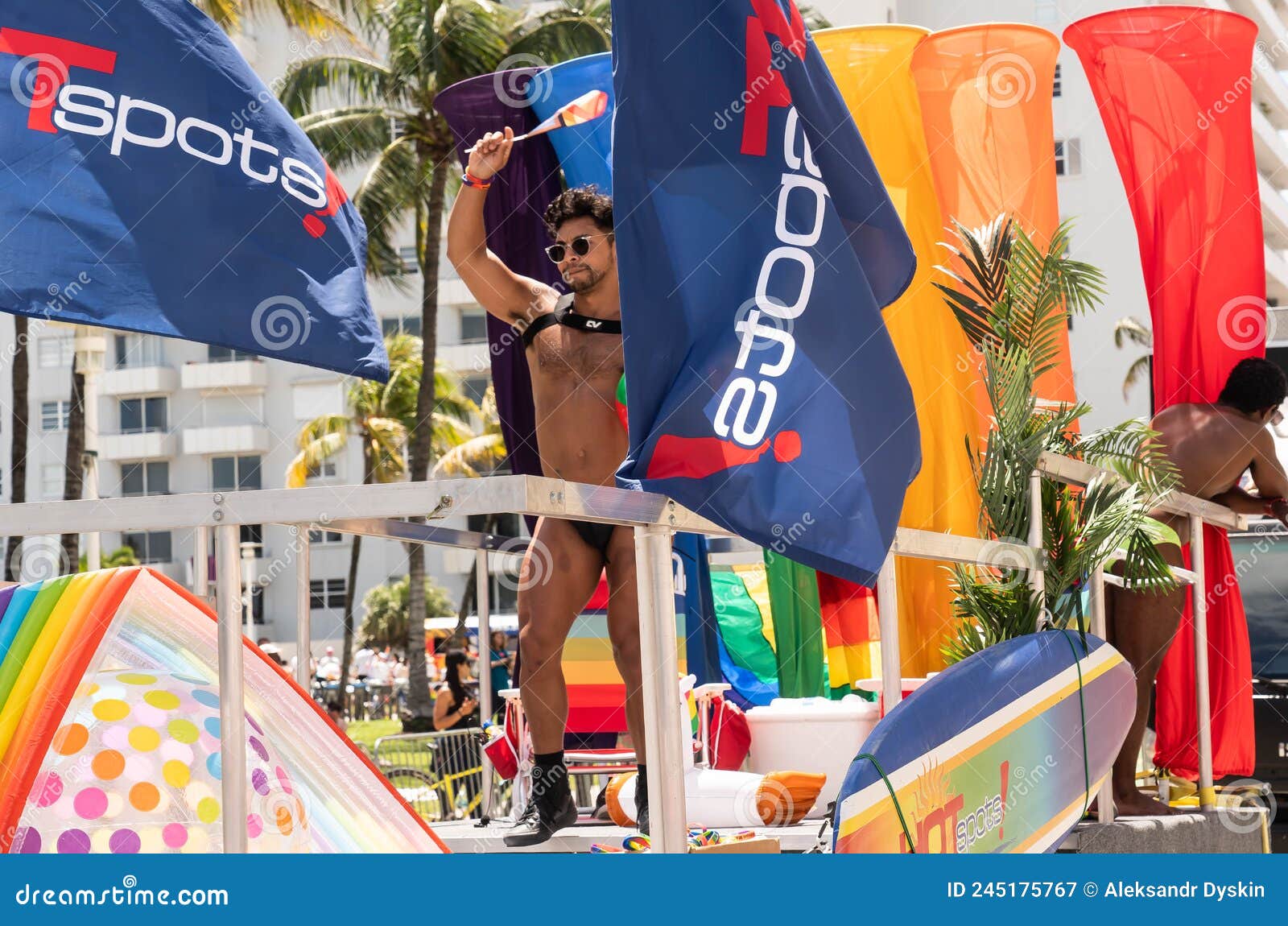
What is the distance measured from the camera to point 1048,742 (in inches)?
151

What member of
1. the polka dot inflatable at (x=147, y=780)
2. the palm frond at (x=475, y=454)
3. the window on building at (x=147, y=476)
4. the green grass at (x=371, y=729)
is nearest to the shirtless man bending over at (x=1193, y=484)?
the polka dot inflatable at (x=147, y=780)

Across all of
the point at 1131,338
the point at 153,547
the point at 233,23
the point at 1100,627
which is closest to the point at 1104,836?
the point at 1100,627

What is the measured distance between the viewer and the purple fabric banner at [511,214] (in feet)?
18.7

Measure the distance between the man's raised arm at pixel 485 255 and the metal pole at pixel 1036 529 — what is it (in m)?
1.52

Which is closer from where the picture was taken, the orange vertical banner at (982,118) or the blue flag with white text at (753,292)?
the blue flag with white text at (753,292)

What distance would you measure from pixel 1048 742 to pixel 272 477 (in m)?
49.0

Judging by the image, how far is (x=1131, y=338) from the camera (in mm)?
43469

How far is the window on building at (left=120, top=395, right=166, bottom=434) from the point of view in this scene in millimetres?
→ 52463

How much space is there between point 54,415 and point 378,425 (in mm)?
21706

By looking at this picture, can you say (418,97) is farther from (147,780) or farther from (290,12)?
(147,780)

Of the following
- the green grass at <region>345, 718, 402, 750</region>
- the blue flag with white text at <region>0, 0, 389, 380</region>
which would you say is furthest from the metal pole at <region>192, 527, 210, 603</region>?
the green grass at <region>345, 718, 402, 750</region>

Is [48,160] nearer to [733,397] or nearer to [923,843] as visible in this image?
[733,397]

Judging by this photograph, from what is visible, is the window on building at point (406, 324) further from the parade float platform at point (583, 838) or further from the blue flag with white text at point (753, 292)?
the blue flag with white text at point (753, 292)

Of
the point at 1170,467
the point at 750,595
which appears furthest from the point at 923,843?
the point at 750,595
